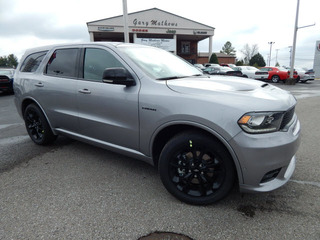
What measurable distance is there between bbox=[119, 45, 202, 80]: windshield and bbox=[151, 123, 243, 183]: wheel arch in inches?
25.8

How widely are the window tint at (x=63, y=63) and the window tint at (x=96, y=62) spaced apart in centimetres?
24

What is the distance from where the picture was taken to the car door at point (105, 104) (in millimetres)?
2770

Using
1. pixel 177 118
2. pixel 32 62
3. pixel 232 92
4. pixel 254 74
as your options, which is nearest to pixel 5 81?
pixel 32 62

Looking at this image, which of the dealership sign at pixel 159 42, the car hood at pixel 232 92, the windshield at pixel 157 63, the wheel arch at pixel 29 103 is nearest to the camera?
the car hood at pixel 232 92

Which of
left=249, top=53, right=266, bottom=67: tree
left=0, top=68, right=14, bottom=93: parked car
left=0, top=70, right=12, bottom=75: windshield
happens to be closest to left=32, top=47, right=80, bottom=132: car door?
left=0, top=68, right=14, bottom=93: parked car

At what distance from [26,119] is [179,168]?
3.30 metres

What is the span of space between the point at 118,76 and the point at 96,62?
0.82m

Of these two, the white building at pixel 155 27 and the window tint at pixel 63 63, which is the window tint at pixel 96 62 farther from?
the white building at pixel 155 27

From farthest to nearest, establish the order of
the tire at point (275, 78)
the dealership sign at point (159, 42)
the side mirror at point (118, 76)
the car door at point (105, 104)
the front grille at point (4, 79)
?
the dealership sign at point (159, 42) < the tire at point (275, 78) < the front grille at point (4, 79) < the car door at point (105, 104) < the side mirror at point (118, 76)

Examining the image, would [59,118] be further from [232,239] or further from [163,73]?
[232,239]

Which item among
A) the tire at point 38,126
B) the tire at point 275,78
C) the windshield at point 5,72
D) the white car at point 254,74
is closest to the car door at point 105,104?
the tire at point 38,126

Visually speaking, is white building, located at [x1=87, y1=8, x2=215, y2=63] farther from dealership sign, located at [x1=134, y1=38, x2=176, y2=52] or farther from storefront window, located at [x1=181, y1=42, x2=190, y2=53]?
storefront window, located at [x1=181, y1=42, x2=190, y2=53]

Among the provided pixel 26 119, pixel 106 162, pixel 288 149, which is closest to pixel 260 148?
pixel 288 149

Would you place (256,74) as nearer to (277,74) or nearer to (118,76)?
(277,74)
